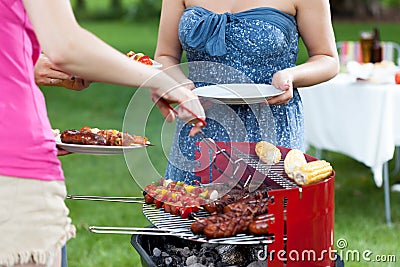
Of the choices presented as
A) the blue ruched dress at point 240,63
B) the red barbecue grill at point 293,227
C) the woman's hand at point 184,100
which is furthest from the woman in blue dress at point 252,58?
the woman's hand at point 184,100

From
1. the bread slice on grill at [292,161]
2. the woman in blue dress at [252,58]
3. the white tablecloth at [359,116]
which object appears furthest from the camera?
the white tablecloth at [359,116]

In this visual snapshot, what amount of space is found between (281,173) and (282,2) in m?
0.87

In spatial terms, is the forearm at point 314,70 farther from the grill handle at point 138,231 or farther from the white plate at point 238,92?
the grill handle at point 138,231

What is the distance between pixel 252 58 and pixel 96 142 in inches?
31.6

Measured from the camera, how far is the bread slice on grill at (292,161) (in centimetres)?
246

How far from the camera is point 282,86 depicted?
2879mm

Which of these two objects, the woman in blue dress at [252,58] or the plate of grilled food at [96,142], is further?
the woman in blue dress at [252,58]

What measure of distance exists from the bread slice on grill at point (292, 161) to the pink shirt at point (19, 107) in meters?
0.92

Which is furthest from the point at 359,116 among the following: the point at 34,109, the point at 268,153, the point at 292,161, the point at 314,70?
the point at 34,109

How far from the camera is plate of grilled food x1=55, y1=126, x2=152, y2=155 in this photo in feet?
8.22

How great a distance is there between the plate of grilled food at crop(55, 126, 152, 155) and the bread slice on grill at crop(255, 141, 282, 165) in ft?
1.35

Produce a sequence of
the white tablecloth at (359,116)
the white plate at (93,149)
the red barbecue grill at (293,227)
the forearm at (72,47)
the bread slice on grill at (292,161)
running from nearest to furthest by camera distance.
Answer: the forearm at (72,47) → the red barbecue grill at (293,227) → the bread slice on grill at (292,161) → the white plate at (93,149) → the white tablecloth at (359,116)

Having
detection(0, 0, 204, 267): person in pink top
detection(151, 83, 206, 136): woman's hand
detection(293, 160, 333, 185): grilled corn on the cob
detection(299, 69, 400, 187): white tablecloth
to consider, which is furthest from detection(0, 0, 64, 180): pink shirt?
detection(299, 69, 400, 187): white tablecloth

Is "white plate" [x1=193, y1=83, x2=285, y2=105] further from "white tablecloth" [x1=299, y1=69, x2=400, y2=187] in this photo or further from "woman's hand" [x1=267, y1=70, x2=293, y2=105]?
"white tablecloth" [x1=299, y1=69, x2=400, y2=187]
